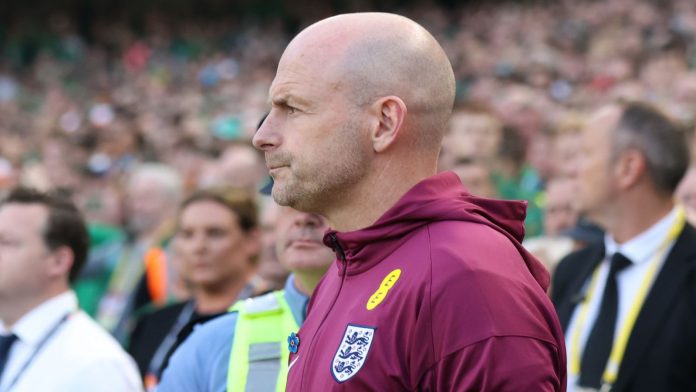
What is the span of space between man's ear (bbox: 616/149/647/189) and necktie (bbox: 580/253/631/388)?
1.04 feet

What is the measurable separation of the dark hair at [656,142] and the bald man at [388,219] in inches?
82.3

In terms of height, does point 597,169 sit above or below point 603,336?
above

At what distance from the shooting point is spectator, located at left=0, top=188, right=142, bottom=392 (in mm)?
4141

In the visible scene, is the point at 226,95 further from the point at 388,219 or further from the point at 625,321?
the point at 388,219

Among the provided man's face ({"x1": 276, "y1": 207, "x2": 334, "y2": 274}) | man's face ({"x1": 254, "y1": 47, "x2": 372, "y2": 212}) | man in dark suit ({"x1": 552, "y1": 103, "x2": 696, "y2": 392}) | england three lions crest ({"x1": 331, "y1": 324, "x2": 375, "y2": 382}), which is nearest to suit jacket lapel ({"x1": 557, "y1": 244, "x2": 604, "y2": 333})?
man in dark suit ({"x1": 552, "y1": 103, "x2": 696, "y2": 392})

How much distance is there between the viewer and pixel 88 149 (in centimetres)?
1112

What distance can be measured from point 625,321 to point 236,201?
86.6 inches

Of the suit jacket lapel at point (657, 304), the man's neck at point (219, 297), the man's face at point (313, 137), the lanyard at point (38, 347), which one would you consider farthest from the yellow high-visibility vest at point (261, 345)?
the man's neck at point (219, 297)

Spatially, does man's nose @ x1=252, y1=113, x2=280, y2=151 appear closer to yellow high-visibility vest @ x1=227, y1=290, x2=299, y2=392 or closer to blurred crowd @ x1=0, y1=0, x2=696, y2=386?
yellow high-visibility vest @ x1=227, y1=290, x2=299, y2=392

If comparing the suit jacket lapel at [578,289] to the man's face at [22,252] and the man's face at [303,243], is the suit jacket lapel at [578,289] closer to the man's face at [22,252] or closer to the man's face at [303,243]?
the man's face at [303,243]

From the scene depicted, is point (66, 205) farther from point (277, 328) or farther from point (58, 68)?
point (58, 68)

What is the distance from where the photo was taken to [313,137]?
256 cm

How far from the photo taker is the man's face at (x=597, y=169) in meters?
4.55

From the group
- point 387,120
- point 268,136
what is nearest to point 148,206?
point 268,136
